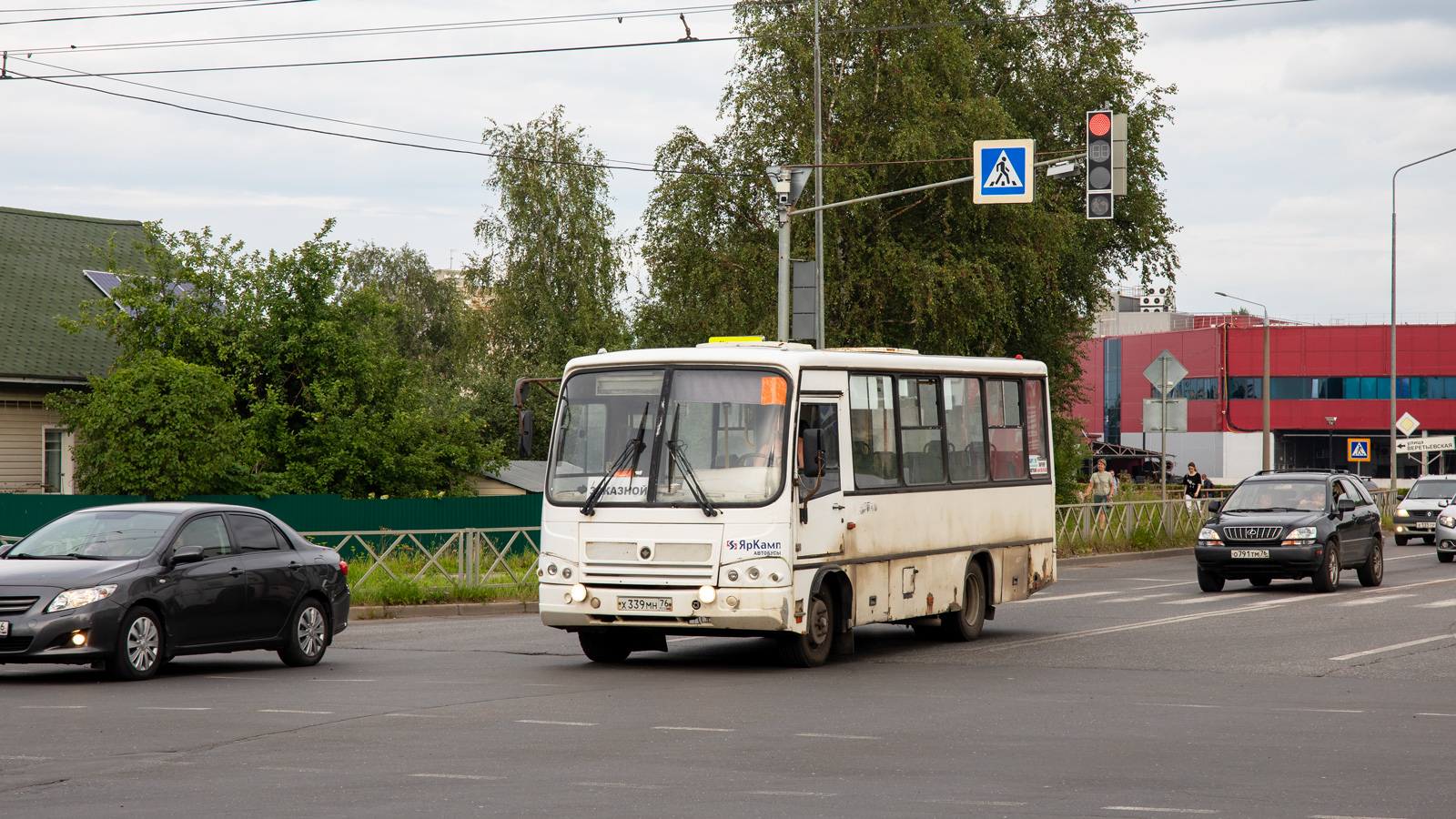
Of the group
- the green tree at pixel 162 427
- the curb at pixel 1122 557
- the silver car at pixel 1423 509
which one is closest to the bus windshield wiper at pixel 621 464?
the green tree at pixel 162 427

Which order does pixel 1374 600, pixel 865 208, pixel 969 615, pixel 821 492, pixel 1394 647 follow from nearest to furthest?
1. pixel 821 492
2. pixel 1394 647
3. pixel 969 615
4. pixel 1374 600
5. pixel 865 208

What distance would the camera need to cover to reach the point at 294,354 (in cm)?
3366

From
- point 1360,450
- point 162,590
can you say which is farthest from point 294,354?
point 1360,450

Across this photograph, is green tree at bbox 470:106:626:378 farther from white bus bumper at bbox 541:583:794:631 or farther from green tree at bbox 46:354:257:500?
white bus bumper at bbox 541:583:794:631

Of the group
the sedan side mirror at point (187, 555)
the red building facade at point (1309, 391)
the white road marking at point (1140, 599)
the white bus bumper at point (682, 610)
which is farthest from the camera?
the red building facade at point (1309, 391)

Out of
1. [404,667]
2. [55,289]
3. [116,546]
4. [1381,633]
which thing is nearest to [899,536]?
[404,667]

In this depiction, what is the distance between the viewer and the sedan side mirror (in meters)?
13.5

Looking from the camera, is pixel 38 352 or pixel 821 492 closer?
pixel 821 492

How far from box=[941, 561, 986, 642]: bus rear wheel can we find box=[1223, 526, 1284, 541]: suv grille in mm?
7256

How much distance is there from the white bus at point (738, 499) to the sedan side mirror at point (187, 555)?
290cm

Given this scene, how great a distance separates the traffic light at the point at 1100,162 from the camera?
21453 millimetres

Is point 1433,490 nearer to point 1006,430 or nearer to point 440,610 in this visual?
point 1006,430

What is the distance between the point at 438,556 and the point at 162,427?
34.2 ft

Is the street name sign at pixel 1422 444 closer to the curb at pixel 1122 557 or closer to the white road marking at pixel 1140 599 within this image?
the curb at pixel 1122 557
